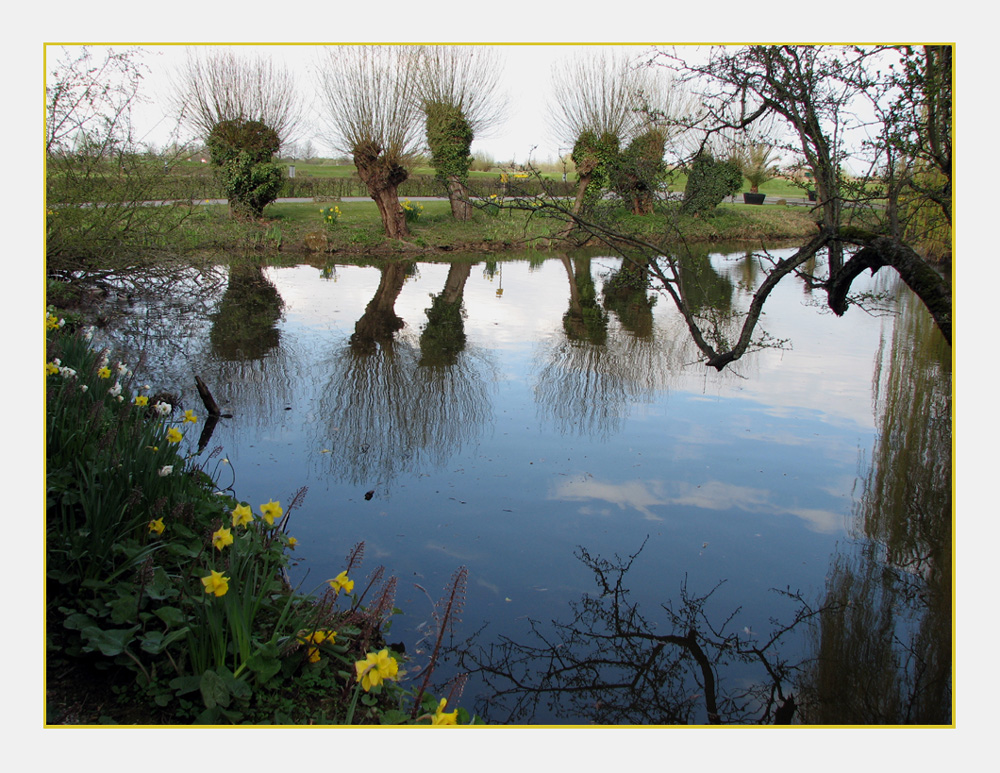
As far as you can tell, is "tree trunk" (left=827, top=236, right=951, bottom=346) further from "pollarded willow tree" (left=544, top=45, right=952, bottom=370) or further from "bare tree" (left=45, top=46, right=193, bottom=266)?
"bare tree" (left=45, top=46, right=193, bottom=266)

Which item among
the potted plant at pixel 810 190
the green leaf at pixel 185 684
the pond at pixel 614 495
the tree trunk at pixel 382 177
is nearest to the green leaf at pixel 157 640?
the green leaf at pixel 185 684

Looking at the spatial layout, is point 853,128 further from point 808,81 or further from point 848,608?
point 848,608

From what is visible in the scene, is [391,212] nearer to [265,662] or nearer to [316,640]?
[316,640]

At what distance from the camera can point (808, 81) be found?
4125 mm

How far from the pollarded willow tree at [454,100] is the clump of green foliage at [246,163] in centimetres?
475

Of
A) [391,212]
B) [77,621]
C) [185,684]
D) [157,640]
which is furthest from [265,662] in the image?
[391,212]

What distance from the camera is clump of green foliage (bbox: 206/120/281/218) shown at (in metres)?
20.5

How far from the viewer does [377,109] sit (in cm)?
2028

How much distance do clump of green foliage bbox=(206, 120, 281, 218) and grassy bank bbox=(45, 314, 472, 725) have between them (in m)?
18.5

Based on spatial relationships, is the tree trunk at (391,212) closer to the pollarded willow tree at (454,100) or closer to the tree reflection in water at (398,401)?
the pollarded willow tree at (454,100)

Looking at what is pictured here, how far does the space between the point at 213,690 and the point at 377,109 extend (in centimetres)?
1993

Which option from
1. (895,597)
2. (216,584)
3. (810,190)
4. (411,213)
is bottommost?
(895,597)

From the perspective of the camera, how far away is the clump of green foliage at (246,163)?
20531 mm

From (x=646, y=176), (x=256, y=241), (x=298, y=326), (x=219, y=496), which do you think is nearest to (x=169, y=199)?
(x=298, y=326)
